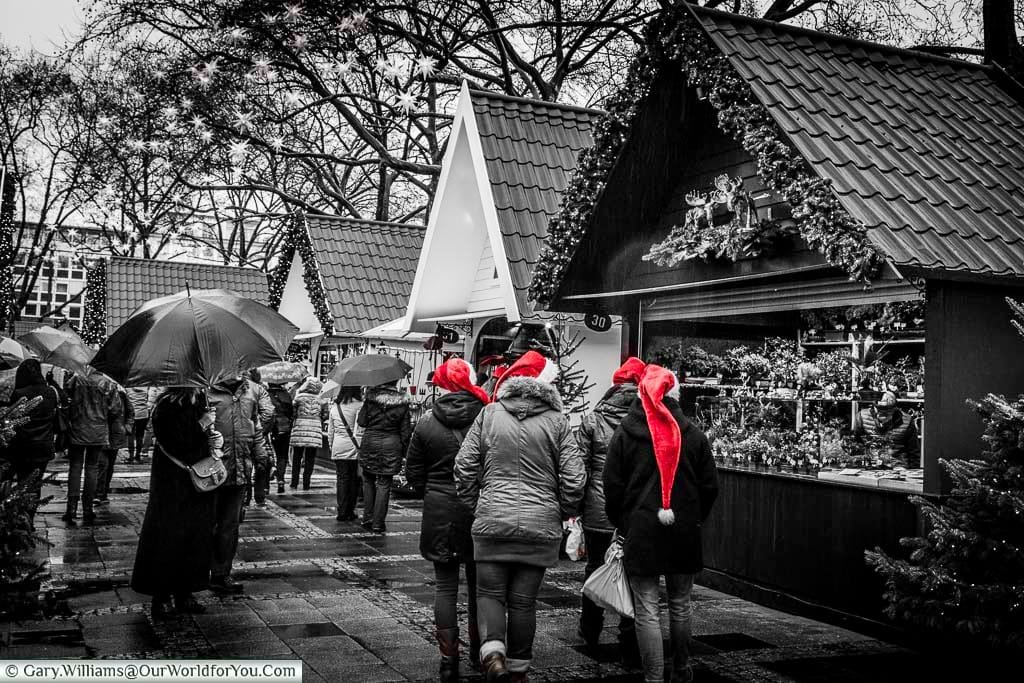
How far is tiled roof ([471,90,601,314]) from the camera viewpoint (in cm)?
1141

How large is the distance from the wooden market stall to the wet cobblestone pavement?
638 millimetres

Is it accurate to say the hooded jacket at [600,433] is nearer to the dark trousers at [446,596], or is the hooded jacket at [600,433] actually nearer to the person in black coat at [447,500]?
the person in black coat at [447,500]

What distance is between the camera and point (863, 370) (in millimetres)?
7738

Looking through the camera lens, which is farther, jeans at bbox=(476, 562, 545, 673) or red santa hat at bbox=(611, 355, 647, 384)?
red santa hat at bbox=(611, 355, 647, 384)

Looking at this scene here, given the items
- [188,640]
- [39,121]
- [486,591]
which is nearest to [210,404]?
[188,640]

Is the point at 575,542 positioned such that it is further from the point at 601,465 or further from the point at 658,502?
the point at 658,502

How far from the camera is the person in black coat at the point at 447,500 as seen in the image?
217 inches

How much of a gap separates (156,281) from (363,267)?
8.83 metres

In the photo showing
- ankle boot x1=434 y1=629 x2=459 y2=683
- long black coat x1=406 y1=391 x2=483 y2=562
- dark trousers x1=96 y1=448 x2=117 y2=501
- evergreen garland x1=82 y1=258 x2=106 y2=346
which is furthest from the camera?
evergreen garland x1=82 y1=258 x2=106 y2=346

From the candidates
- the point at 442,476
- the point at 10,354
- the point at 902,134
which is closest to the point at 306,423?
the point at 10,354

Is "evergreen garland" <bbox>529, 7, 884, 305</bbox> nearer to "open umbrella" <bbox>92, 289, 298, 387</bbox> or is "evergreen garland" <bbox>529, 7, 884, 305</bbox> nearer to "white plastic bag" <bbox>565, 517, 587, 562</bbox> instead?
"white plastic bag" <bbox>565, 517, 587, 562</bbox>

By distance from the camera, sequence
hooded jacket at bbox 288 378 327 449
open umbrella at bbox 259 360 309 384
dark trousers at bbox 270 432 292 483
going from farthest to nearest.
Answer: open umbrella at bbox 259 360 309 384
dark trousers at bbox 270 432 292 483
hooded jacket at bbox 288 378 327 449

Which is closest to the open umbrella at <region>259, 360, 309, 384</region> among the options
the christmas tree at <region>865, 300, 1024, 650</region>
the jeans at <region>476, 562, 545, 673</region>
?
the jeans at <region>476, 562, 545, 673</region>

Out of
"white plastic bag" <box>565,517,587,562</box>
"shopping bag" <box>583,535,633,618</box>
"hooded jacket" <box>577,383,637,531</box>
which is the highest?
"hooded jacket" <box>577,383,637,531</box>
